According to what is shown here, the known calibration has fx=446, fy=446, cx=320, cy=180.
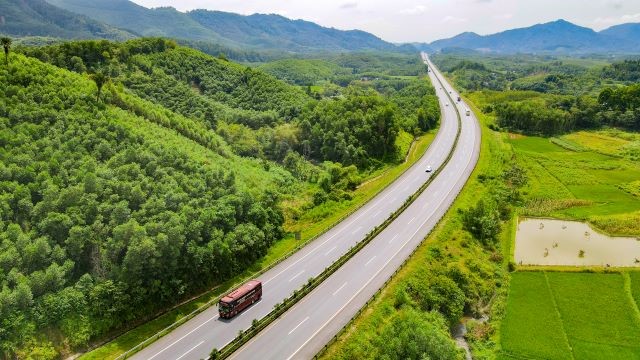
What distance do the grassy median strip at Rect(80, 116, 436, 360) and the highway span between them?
943mm

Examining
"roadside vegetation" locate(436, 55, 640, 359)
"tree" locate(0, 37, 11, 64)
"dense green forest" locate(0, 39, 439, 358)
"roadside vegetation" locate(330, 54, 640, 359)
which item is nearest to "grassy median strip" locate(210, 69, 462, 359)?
"roadside vegetation" locate(330, 54, 640, 359)

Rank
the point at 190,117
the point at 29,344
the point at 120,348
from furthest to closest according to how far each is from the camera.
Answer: the point at 190,117 < the point at 120,348 < the point at 29,344

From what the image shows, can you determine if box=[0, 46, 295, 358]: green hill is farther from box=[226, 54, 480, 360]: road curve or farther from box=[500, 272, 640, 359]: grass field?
box=[500, 272, 640, 359]: grass field

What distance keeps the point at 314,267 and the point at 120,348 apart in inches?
1022

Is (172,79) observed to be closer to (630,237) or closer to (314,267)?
(314,267)

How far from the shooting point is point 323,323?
50750 mm

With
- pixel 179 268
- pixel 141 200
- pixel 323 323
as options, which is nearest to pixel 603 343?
pixel 323 323

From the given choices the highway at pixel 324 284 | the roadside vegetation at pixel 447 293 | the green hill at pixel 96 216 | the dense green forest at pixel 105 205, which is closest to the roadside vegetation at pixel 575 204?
the roadside vegetation at pixel 447 293

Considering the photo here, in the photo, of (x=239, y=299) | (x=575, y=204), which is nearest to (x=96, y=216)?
(x=239, y=299)

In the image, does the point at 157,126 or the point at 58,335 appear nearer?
the point at 58,335

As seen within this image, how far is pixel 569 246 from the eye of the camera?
75562mm

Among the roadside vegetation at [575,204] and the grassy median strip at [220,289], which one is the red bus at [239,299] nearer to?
Answer: the grassy median strip at [220,289]

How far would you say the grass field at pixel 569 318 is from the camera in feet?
165

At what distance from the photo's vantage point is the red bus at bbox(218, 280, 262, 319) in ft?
167
